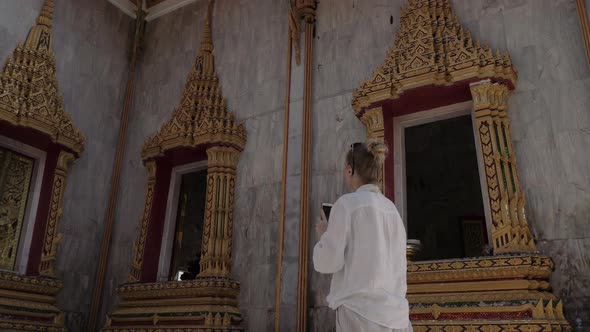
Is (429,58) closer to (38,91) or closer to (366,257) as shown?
(366,257)

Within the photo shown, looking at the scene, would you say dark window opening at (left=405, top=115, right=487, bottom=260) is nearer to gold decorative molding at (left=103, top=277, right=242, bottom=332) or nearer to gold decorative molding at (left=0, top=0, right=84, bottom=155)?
gold decorative molding at (left=103, top=277, right=242, bottom=332)

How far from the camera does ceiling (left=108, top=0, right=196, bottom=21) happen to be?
7.48 m

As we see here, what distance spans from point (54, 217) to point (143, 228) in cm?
102

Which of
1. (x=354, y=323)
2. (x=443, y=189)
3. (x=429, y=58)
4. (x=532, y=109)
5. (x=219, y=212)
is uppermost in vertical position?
(x=429, y=58)

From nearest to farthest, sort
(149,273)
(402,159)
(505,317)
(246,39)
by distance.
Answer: (505,317) < (402,159) < (149,273) < (246,39)

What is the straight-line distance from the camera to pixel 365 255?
212 centimetres

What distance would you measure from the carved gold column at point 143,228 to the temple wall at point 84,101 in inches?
28.9

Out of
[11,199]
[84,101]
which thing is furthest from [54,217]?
[84,101]

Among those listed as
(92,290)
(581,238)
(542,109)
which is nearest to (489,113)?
(542,109)

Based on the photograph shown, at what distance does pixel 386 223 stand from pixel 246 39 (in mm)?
4820

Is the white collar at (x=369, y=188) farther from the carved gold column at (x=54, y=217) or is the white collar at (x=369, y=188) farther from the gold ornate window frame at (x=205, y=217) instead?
the carved gold column at (x=54, y=217)

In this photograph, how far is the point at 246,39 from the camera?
6551 mm

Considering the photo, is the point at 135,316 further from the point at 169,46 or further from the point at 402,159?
the point at 169,46

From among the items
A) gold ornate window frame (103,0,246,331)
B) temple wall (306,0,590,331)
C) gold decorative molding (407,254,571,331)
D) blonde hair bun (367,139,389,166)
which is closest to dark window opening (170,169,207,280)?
gold ornate window frame (103,0,246,331)
